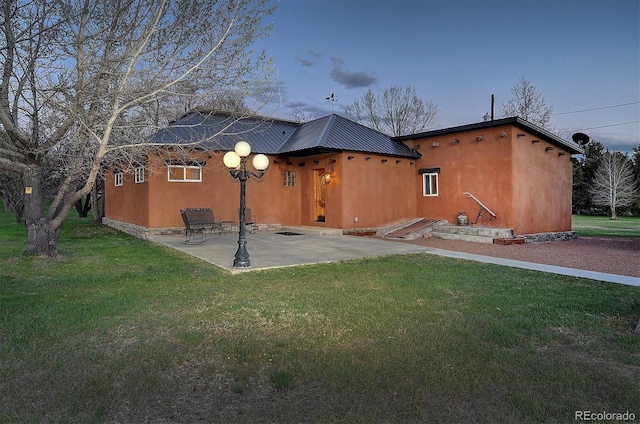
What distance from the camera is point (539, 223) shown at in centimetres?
1252

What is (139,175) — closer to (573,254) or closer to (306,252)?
(306,252)

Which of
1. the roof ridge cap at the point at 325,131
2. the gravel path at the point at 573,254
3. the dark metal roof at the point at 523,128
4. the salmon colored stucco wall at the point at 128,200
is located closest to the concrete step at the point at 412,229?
the gravel path at the point at 573,254

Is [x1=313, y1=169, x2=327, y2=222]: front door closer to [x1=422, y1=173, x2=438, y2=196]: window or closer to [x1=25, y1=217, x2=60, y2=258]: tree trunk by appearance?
[x1=422, y1=173, x2=438, y2=196]: window

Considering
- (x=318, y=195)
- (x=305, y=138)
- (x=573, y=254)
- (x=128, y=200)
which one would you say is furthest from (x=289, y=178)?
(x=573, y=254)

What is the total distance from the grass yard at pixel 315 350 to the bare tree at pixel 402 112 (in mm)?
24943

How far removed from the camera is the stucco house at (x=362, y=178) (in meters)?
12.0

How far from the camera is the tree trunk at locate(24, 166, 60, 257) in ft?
26.3

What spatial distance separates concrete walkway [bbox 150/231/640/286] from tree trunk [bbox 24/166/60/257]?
8.78ft

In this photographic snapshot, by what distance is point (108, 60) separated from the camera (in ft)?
21.8

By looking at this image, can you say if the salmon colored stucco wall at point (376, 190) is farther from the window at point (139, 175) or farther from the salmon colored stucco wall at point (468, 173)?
the window at point (139, 175)

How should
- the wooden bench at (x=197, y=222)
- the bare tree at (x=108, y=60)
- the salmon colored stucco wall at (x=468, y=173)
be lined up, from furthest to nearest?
1. the salmon colored stucco wall at (x=468, y=173)
2. the wooden bench at (x=197, y=222)
3. the bare tree at (x=108, y=60)

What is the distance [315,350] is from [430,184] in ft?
39.9

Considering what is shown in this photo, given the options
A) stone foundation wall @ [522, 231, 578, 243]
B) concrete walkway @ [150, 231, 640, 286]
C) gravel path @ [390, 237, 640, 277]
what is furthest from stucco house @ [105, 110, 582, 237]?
concrete walkway @ [150, 231, 640, 286]

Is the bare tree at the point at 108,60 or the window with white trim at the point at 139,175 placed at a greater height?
the bare tree at the point at 108,60
